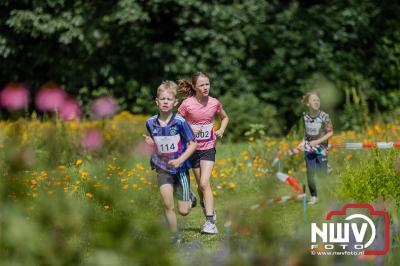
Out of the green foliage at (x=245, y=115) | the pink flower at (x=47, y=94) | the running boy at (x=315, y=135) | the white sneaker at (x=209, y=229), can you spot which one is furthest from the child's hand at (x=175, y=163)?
the pink flower at (x=47, y=94)

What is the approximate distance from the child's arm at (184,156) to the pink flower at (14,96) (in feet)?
28.1

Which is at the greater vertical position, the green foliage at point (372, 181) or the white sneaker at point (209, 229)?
the green foliage at point (372, 181)

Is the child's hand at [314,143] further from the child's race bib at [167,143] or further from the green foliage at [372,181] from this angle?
the child's race bib at [167,143]

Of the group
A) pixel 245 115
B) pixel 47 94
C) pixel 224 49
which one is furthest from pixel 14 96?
pixel 245 115

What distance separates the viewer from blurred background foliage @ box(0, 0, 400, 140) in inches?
604

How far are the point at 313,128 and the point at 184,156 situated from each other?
9.27ft

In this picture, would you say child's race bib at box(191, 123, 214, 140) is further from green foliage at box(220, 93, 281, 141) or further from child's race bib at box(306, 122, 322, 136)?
green foliage at box(220, 93, 281, 141)

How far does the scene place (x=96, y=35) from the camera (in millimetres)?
14969

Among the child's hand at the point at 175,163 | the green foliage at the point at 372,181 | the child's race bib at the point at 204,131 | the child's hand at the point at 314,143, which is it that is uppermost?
the child's race bib at the point at 204,131

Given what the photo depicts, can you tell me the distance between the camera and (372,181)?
21.0 ft

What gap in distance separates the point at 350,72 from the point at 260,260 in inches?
578

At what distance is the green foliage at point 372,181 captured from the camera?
626 cm

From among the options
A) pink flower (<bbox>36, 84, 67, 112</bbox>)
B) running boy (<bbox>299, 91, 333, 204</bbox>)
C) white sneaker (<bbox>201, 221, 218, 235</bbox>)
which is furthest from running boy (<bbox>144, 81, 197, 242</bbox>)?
pink flower (<bbox>36, 84, 67, 112</bbox>)

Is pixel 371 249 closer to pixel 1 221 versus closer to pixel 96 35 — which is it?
pixel 1 221
